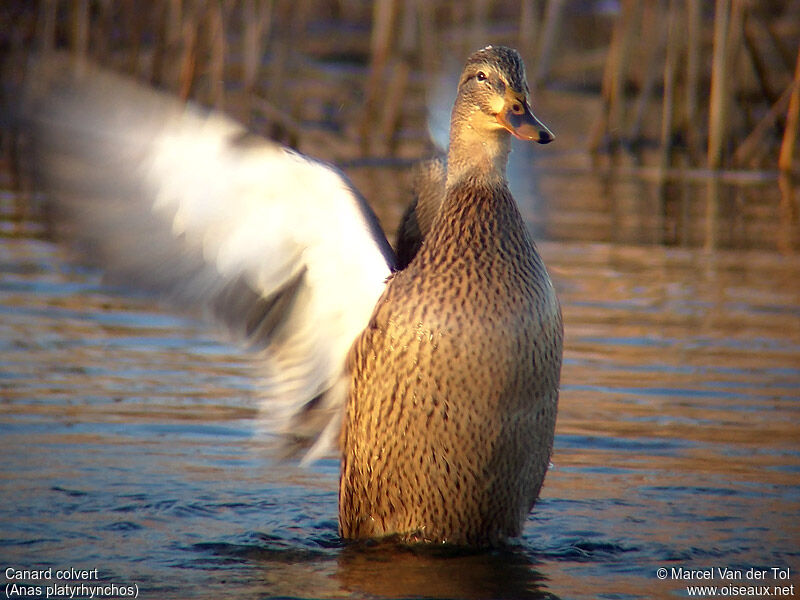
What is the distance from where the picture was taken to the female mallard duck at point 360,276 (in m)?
4.46

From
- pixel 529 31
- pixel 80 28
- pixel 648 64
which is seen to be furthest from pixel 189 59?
pixel 648 64

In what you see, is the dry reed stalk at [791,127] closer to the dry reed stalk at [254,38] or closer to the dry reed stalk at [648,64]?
the dry reed stalk at [648,64]

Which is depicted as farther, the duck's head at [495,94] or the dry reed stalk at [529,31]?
the dry reed stalk at [529,31]

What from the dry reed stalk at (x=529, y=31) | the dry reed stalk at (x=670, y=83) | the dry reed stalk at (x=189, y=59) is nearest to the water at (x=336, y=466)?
the dry reed stalk at (x=189, y=59)

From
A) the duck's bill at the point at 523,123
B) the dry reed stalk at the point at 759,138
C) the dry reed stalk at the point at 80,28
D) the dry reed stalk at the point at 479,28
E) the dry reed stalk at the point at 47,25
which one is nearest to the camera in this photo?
the duck's bill at the point at 523,123

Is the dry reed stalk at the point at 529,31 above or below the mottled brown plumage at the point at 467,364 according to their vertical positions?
above

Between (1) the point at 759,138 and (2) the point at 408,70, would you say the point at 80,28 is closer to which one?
(2) the point at 408,70

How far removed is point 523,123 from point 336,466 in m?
1.95

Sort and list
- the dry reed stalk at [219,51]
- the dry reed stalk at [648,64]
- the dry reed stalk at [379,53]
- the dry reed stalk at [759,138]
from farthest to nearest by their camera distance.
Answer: the dry reed stalk at [648,64] < the dry reed stalk at [379,53] < the dry reed stalk at [759,138] < the dry reed stalk at [219,51]

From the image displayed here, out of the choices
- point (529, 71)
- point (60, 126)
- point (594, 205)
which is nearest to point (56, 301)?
point (60, 126)

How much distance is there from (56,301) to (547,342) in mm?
4060

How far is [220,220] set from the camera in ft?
15.5

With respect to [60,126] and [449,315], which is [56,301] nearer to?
[60,126]

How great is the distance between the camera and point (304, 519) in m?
5.00
